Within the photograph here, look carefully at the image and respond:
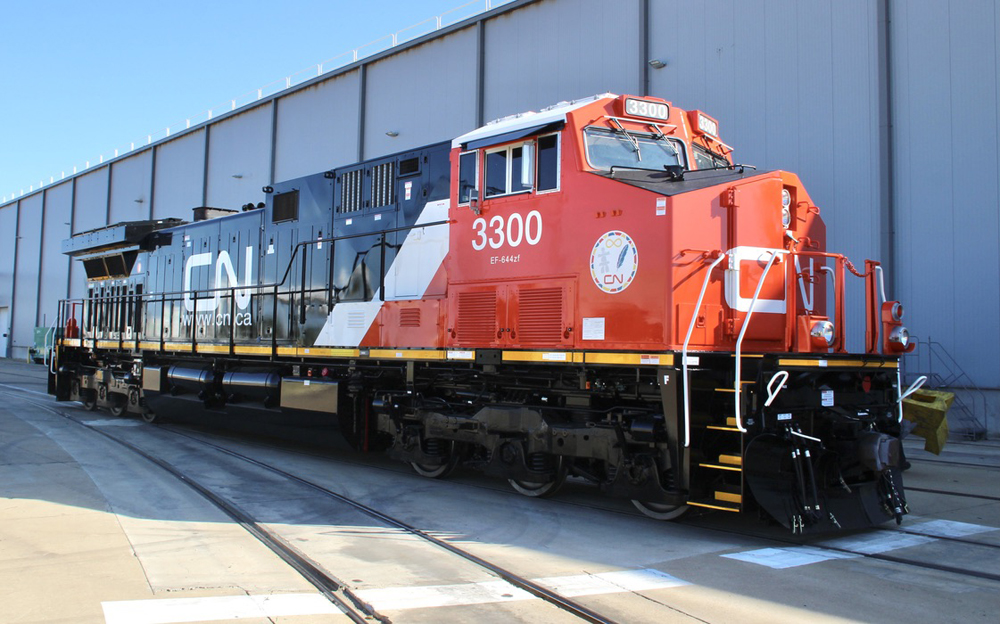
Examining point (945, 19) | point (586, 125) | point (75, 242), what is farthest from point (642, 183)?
point (75, 242)

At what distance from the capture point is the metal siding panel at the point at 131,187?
38.6 metres

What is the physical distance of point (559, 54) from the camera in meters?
19.0

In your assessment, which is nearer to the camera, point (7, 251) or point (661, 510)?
point (661, 510)

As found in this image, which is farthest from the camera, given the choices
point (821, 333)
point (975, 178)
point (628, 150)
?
point (975, 178)

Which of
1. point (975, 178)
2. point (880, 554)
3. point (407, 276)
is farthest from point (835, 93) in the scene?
point (880, 554)

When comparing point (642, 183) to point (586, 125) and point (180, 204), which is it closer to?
point (586, 125)

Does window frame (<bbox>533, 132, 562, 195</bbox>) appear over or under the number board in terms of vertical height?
under

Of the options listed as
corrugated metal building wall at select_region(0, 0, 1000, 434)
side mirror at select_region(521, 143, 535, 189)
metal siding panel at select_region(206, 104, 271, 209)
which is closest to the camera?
side mirror at select_region(521, 143, 535, 189)

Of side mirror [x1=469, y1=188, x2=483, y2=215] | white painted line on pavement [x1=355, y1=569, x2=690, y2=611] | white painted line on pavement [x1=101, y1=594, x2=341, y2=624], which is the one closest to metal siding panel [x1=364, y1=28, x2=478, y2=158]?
side mirror [x1=469, y1=188, x2=483, y2=215]

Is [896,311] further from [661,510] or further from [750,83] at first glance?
[750,83]

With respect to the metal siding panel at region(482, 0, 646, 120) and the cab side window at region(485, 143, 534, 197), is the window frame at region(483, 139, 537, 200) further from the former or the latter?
the metal siding panel at region(482, 0, 646, 120)

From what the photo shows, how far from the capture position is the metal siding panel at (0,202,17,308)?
53719 mm

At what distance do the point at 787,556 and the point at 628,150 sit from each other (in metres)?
3.82

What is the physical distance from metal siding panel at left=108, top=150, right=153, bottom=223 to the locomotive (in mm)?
32487
